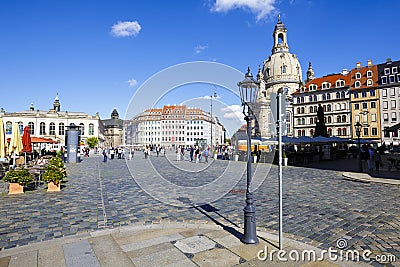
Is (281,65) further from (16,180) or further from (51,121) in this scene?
(16,180)

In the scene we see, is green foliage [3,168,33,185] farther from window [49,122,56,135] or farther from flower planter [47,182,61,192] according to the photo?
window [49,122,56,135]

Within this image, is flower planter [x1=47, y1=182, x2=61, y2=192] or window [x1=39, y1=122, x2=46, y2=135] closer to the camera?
flower planter [x1=47, y1=182, x2=61, y2=192]

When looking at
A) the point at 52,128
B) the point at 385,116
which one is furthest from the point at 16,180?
the point at 52,128

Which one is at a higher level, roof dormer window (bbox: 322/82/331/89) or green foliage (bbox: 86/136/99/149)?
roof dormer window (bbox: 322/82/331/89)

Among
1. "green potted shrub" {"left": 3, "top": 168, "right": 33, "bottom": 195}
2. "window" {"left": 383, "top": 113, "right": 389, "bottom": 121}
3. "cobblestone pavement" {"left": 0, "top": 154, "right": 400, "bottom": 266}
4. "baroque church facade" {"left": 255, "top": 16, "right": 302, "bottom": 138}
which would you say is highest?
"baroque church facade" {"left": 255, "top": 16, "right": 302, "bottom": 138}

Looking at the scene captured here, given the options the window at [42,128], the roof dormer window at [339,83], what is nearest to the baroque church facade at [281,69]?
the roof dormer window at [339,83]

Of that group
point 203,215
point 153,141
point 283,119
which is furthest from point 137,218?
point 153,141

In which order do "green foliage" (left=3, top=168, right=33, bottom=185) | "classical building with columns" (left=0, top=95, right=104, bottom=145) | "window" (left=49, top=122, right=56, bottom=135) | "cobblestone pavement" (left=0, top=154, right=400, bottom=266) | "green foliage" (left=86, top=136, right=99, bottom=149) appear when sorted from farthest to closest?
"window" (left=49, top=122, right=56, bottom=135), "green foliage" (left=86, top=136, right=99, bottom=149), "classical building with columns" (left=0, top=95, right=104, bottom=145), "green foliage" (left=3, top=168, right=33, bottom=185), "cobblestone pavement" (left=0, top=154, right=400, bottom=266)

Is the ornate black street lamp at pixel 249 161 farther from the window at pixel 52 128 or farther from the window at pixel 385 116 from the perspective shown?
the window at pixel 52 128

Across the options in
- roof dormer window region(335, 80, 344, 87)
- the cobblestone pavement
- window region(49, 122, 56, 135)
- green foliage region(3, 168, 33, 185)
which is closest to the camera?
the cobblestone pavement

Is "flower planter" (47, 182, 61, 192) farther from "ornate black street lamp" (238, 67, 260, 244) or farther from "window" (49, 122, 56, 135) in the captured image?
"window" (49, 122, 56, 135)

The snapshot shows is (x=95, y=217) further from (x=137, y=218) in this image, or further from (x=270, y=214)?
(x=270, y=214)

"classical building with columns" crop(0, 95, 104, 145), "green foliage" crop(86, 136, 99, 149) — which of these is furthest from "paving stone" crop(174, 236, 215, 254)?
"green foliage" crop(86, 136, 99, 149)

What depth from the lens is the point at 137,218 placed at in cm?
720
